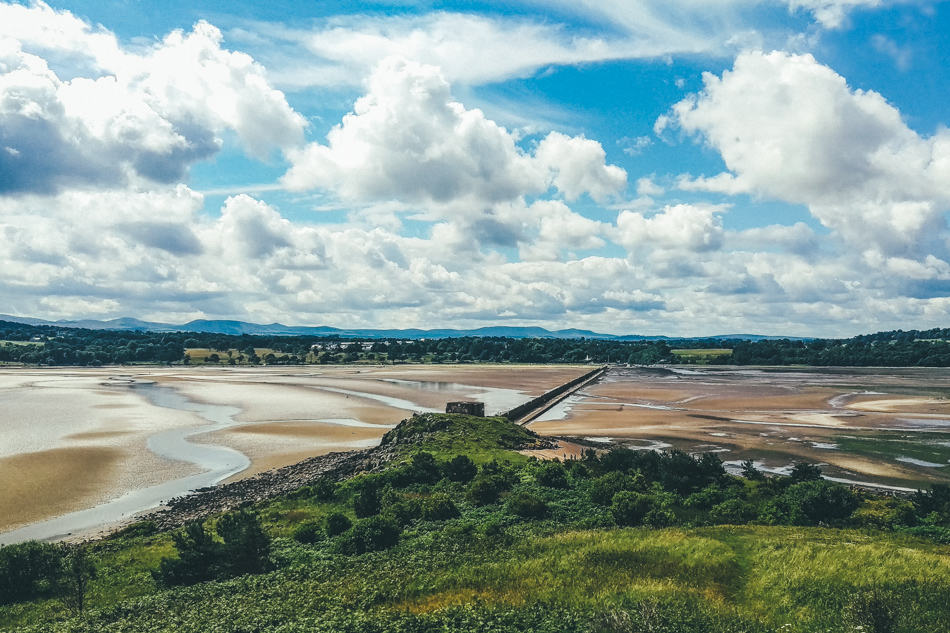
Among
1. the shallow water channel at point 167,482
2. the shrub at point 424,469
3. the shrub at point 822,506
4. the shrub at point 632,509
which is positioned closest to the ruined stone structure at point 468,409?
the shallow water channel at point 167,482

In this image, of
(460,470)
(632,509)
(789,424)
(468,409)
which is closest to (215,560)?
(460,470)

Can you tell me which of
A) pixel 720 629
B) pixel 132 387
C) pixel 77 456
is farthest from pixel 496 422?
pixel 132 387

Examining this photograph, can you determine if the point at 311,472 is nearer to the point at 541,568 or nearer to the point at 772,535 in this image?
the point at 541,568

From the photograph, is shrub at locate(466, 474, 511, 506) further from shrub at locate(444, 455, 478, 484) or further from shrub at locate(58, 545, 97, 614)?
shrub at locate(58, 545, 97, 614)

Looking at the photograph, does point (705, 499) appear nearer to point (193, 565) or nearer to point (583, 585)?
point (583, 585)

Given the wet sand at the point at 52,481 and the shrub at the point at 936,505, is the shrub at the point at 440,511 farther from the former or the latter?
the wet sand at the point at 52,481

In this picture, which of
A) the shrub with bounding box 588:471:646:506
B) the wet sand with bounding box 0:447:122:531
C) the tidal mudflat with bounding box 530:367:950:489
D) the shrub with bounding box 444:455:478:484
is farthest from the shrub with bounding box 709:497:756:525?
the wet sand with bounding box 0:447:122:531
